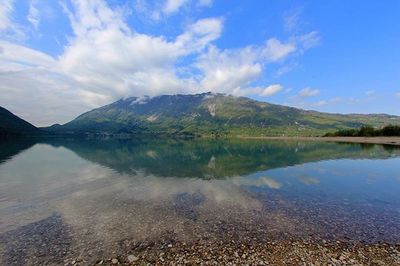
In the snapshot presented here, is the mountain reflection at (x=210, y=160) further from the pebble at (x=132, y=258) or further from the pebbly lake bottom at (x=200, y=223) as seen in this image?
the pebble at (x=132, y=258)

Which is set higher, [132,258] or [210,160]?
[132,258]

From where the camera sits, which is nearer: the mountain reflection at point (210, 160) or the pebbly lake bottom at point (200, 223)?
the pebbly lake bottom at point (200, 223)

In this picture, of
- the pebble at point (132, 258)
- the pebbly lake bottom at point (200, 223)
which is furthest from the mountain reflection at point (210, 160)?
the pebble at point (132, 258)

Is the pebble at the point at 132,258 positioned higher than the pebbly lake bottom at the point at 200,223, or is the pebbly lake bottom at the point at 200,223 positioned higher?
the pebble at the point at 132,258

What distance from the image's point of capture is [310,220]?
24.9 meters

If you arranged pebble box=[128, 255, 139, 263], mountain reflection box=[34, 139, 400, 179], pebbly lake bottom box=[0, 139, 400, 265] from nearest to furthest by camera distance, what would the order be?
pebble box=[128, 255, 139, 263], pebbly lake bottom box=[0, 139, 400, 265], mountain reflection box=[34, 139, 400, 179]

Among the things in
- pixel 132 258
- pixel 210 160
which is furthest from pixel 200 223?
pixel 210 160

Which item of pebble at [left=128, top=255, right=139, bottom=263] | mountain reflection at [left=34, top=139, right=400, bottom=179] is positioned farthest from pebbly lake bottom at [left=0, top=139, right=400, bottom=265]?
mountain reflection at [left=34, top=139, right=400, bottom=179]

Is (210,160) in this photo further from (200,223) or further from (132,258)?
(132,258)

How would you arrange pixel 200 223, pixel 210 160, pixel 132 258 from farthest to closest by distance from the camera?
pixel 210 160 → pixel 200 223 → pixel 132 258

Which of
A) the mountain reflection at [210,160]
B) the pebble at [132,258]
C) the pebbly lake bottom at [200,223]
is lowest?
the mountain reflection at [210,160]

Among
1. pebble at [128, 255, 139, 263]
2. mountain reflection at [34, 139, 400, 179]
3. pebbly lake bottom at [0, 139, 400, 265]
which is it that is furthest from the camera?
mountain reflection at [34, 139, 400, 179]

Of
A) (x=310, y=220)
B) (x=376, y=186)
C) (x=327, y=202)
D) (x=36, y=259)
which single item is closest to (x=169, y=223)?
(x=36, y=259)

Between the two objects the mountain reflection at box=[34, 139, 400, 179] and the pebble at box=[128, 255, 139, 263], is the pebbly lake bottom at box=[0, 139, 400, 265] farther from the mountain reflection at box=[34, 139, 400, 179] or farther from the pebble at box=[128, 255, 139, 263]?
the mountain reflection at box=[34, 139, 400, 179]
